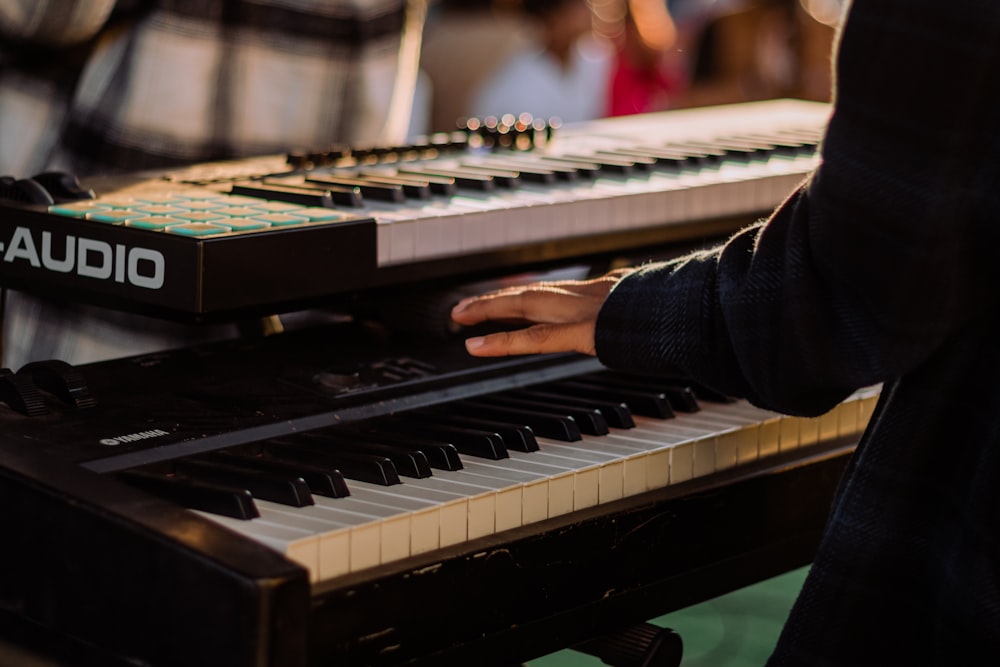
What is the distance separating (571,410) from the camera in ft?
4.95

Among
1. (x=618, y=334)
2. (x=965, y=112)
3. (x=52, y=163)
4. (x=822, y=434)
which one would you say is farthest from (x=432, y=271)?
(x=52, y=163)

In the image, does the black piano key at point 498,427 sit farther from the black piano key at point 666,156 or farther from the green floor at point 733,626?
the black piano key at point 666,156

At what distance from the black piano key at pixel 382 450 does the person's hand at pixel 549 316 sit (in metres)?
0.13

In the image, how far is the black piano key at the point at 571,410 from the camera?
1.48 m

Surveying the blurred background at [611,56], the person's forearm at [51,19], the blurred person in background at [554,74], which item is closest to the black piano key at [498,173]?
the person's forearm at [51,19]

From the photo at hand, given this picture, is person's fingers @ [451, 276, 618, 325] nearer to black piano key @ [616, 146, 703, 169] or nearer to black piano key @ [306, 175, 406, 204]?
black piano key @ [306, 175, 406, 204]

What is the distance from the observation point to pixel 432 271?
1.55m

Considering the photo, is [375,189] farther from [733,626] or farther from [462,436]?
[733,626]

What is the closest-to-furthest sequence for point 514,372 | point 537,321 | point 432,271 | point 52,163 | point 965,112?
point 965,112, point 537,321, point 432,271, point 514,372, point 52,163

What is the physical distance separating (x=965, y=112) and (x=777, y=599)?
1291 mm

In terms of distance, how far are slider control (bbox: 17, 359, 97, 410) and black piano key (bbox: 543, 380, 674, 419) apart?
1.70 feet

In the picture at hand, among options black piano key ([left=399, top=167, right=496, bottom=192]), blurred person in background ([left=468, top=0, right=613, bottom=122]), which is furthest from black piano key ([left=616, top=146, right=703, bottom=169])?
blurred person in background ([left=468, top=0, right=613, bottom=122])

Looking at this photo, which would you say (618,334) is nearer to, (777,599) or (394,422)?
(394,422)

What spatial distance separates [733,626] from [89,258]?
1.14 metres
